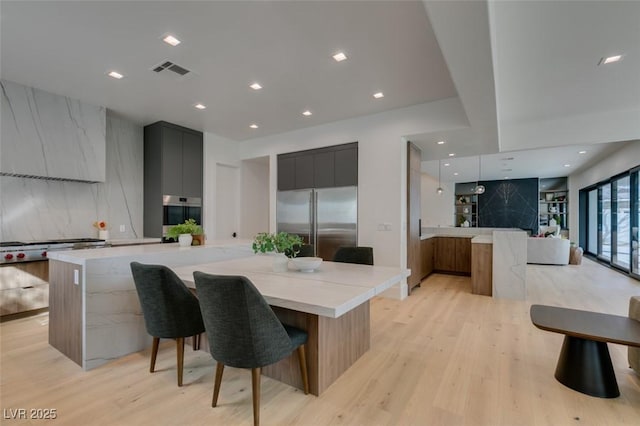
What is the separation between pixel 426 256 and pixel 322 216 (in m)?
2.31

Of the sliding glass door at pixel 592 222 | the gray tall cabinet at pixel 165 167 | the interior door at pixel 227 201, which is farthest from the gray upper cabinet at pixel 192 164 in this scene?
the sliding glass door at pixel 592 222

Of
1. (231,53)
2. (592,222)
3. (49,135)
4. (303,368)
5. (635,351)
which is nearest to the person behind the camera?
(303,368)

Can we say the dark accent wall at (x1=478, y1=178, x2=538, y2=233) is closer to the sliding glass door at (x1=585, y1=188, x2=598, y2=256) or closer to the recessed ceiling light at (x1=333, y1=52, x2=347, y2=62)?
the sliding glass door at (x1=585, y1=188, x2=598, y2=256)

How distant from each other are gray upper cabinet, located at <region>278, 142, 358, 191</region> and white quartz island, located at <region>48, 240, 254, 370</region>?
280cm

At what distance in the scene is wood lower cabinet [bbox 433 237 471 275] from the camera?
6.08m

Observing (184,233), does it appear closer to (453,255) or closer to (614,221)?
(453,255)

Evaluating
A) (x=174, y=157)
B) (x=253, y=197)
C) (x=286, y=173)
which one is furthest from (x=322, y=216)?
(x=174, y=157)

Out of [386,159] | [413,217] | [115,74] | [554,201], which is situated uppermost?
[115,74]

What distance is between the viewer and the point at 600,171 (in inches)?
294

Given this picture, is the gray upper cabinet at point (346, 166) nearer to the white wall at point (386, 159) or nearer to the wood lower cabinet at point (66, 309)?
the white wall at point (386, 159)

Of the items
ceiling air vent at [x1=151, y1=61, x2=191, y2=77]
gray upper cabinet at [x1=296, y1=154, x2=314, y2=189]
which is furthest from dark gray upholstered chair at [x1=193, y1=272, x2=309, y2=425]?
gray upper cabinet at [x1=296, y1=154, x2=314, y2=189]

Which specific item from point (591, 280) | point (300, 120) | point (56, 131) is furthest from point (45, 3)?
point (591, 280)

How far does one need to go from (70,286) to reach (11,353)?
0.92 metres

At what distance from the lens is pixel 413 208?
15.5 ft
